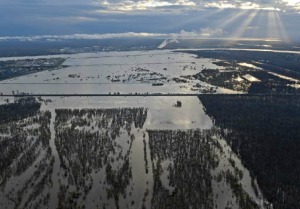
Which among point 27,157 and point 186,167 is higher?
point 27,157

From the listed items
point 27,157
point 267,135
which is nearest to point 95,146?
point 27,157

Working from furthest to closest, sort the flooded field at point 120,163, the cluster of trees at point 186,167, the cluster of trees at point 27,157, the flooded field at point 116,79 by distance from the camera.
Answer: the flooded field at point 116,79
the cluster of trees at point 27,157
the flooded field at point 120,163
the cluster of trees at point 186,167

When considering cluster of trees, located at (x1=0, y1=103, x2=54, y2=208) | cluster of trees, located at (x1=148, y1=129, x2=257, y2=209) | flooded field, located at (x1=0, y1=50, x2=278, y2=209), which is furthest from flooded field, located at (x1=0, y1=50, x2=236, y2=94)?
cluster of trees, located at (x1=148, y1=129, x2=257, y2=209)

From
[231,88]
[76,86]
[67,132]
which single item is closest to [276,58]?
[231,88]

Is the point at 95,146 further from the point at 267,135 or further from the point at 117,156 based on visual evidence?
the point at 267,135

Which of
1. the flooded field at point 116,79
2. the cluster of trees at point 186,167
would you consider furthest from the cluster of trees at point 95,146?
the flooded field at point 116,79

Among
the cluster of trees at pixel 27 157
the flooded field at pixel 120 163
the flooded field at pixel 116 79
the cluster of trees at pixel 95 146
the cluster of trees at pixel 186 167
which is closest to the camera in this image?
the cluster of trees at pixel 186 167

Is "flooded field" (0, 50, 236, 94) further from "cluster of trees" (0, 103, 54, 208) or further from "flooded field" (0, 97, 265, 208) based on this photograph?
"cluster of trees" (0, 103, 54, 208)

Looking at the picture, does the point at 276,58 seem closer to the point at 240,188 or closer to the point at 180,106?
the point at 180,106

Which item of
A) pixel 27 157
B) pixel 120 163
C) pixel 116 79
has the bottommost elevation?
pixel 120 163

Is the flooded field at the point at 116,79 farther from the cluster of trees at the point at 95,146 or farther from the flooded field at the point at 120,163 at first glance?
the flooded field at the point at 120,163

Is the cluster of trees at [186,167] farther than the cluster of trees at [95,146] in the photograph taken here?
No
